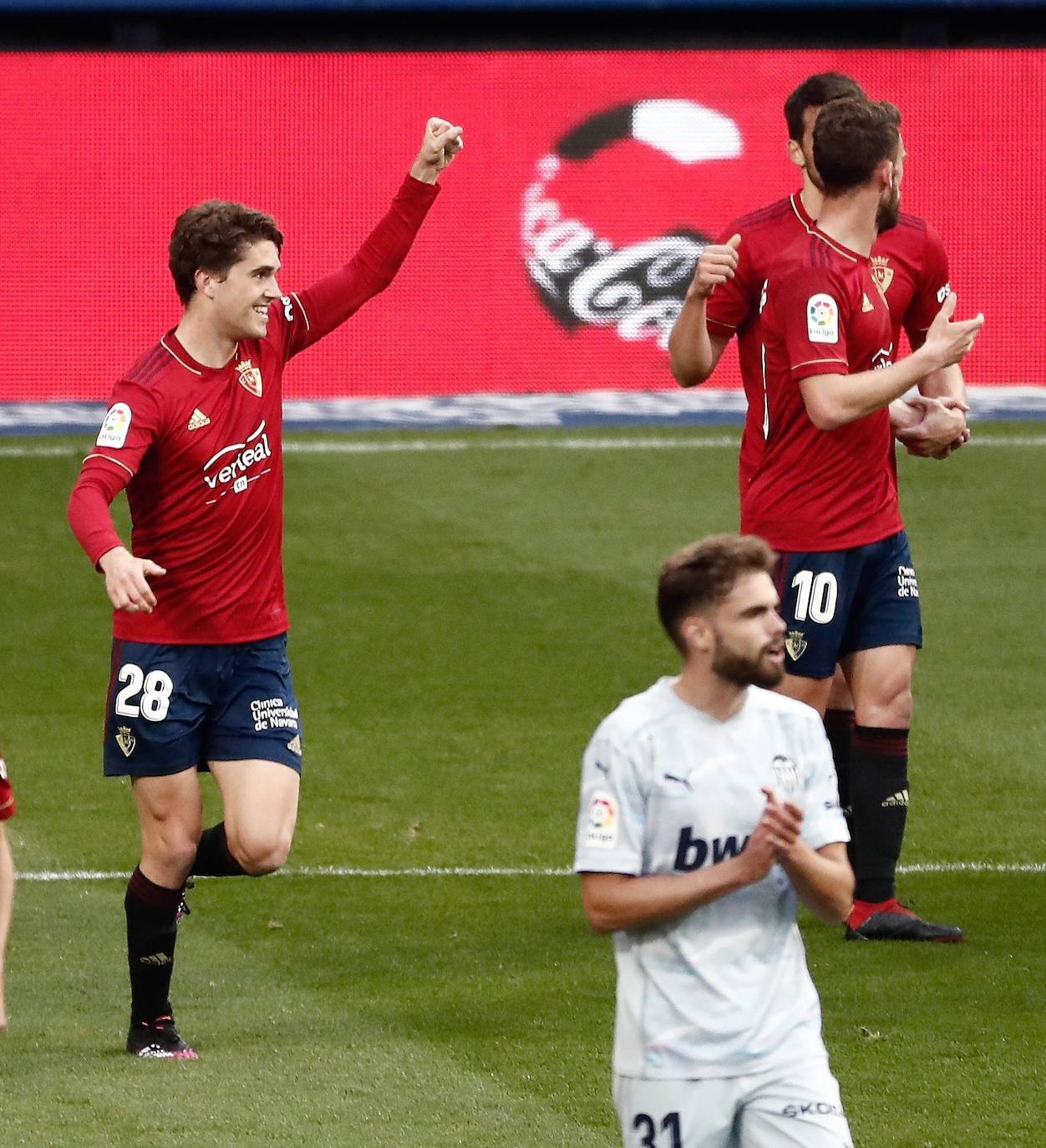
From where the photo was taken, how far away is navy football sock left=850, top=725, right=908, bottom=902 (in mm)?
7402

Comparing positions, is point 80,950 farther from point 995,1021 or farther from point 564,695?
point 564,695

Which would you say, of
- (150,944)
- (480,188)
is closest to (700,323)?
(150,944)

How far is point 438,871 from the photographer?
8641 millimetres

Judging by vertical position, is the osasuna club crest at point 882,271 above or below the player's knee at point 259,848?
above

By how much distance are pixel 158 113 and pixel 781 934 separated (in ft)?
46.5

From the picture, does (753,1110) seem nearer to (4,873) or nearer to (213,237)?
A: (4,873)

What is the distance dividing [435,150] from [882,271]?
57.2 inches

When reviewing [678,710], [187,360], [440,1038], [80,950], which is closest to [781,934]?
[678,710]

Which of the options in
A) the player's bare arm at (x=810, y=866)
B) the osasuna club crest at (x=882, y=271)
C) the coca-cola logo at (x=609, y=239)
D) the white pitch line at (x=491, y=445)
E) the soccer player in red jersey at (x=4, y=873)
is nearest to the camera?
the player's bare arm at (x=810, y=866)

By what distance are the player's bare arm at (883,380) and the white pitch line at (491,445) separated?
9394 mm

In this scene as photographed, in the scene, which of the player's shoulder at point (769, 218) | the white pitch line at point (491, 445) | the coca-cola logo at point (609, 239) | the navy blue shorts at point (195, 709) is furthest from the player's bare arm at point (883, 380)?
the coca-cola logo at point (609, 239)

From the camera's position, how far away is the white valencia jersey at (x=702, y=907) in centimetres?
409

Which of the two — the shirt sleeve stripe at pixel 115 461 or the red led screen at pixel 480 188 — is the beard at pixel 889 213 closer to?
the shirt sleeve stripe at pixel 115 461

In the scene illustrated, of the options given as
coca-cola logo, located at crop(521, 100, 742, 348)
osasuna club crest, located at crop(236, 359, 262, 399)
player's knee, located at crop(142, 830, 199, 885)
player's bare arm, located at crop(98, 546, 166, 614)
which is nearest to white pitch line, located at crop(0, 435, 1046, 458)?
coca-cola logo, located at crop(521, 100, 742, 348)
